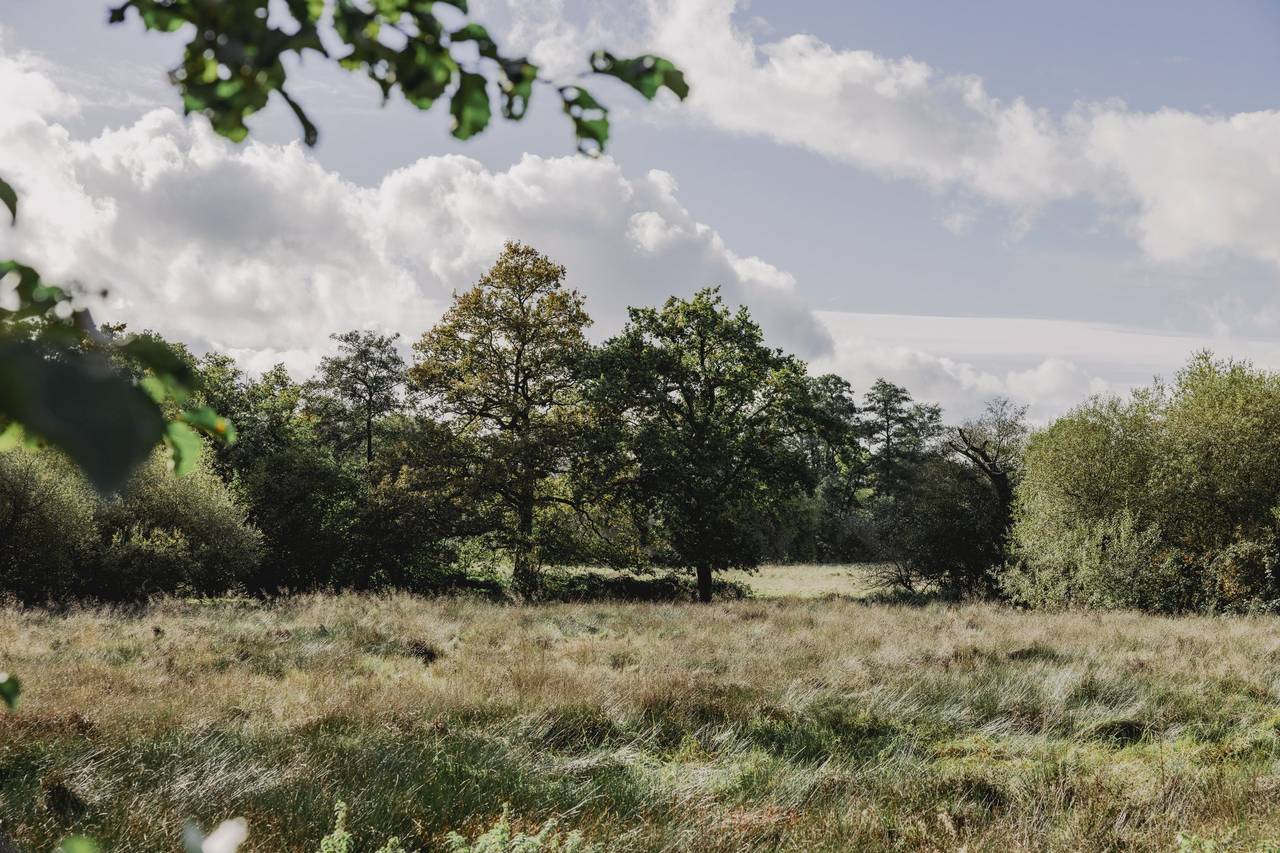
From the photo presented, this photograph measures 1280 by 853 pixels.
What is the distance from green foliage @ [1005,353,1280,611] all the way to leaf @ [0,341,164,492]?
80.9 feet

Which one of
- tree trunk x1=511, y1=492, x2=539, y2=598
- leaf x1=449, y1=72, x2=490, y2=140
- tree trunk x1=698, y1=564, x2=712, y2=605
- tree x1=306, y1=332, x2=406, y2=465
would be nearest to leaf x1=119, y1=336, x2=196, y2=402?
leaf x1=449, y1=72, x2=490, y2=140

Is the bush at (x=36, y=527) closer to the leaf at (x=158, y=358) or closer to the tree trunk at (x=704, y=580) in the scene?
the tree trunk at (x=704, y=580)

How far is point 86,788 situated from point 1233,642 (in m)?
15.5

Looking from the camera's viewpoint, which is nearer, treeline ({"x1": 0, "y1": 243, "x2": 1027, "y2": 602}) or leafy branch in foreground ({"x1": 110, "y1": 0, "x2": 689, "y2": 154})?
leafy branch in foreground ({"x1": 110, "y1": 0, "x2": 689, "y2": 154})

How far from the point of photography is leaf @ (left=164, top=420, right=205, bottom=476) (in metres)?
1.21

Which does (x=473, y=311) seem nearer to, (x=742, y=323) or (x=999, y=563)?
(x=742, y=323)

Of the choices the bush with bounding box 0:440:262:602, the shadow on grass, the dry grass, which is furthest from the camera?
the dry grass

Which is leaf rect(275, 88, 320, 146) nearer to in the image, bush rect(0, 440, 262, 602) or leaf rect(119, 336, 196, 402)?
leaf rect(119, 336, 196, 402)

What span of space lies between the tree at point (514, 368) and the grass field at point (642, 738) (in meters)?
12.2

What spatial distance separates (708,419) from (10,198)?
25670mm

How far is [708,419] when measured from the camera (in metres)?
26.7

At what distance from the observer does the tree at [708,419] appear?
2556cm

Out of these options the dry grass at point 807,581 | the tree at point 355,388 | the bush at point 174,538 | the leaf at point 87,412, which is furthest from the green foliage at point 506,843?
the tree at point 355,388

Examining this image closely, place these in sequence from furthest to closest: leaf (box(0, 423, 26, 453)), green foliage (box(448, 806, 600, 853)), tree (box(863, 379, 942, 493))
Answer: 1. tree (box(863, 379, 942, 493))
2. green foliage (box(448, 806, 600, 853))
3. leaf (box(0, 423, 26, 453))
